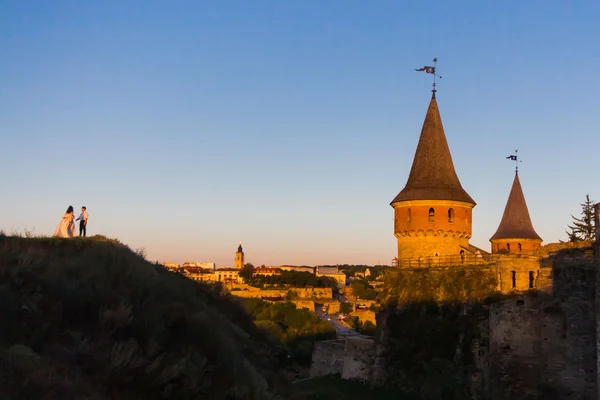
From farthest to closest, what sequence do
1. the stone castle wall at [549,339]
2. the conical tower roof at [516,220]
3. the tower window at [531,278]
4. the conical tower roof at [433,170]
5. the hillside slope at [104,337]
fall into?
the conical tower roof at [516,220], the conical tower roof at [433,170], the tower window at [531,278], the stone castle wall at [549,339], the hillside slope at [104,337]

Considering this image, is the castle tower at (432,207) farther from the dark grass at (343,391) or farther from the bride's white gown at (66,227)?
the bride's white gown at (66,227)

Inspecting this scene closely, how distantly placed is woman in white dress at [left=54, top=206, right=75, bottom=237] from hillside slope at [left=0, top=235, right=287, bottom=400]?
3.51m

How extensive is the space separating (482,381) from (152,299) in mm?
17340

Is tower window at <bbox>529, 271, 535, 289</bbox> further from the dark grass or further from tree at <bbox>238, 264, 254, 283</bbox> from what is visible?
tree at <bbox>238, 264, 254, 283</bbox>

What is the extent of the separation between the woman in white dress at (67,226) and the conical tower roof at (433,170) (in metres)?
19.3

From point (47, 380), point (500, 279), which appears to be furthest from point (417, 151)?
point (47, 380)

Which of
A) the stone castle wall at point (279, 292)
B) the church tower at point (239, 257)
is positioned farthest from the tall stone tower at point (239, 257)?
the stone castle wall at point (279, 292)

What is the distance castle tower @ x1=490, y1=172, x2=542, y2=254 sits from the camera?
36656 millimetres

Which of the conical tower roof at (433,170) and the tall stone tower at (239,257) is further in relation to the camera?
the tall stone tower at (239,257)

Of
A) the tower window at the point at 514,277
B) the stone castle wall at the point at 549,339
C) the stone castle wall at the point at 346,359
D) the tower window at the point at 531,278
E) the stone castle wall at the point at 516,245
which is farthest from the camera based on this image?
the stone castle wall at the point at 516,245

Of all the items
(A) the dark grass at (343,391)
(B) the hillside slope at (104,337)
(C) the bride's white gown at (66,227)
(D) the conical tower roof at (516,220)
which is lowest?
(A) the dark grass at (343,391)

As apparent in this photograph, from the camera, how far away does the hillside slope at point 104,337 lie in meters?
8.52

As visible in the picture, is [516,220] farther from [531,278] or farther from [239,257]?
[239,257]

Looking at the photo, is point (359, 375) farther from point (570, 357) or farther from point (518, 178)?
point (518, 178)
